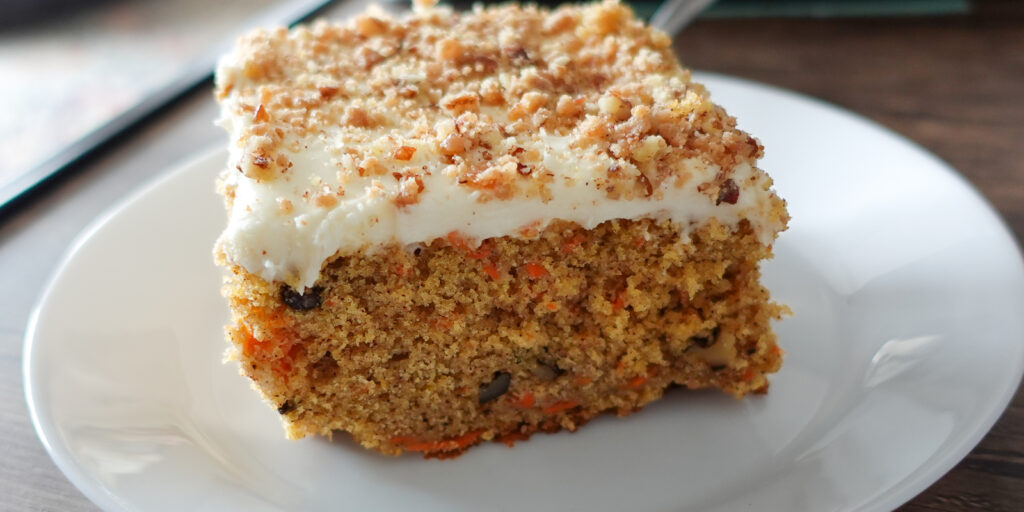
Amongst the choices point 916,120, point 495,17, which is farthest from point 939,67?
point 495,17

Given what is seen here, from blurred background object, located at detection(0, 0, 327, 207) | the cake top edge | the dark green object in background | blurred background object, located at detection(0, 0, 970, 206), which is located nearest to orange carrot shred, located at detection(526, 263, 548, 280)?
the cake top edge

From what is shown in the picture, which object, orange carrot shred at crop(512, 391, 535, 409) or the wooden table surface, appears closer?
the wooden table surface

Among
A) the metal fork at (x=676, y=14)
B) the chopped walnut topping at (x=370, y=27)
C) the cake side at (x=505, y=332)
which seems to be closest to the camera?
the cake side at (x=505, y=332)

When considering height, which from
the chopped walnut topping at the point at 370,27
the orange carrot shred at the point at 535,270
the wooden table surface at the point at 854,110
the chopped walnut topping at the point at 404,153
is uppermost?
the chopped walnut topping at the point at 370,27

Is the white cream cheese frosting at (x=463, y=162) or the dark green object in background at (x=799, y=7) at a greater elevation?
the white cream cheese frosting at (x=463, y=162)

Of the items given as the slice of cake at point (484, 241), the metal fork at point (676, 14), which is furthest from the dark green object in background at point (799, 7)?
the slice of cake at point (484, 241)

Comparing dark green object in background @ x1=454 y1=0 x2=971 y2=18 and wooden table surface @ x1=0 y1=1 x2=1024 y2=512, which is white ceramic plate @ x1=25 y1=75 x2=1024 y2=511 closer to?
wooden table surface @ x1=0 y1=1 x2=1024 y2=512

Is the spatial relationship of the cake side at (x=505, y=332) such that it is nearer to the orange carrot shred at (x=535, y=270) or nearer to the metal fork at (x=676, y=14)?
the orange carrot shred at (x=535, y=270)
